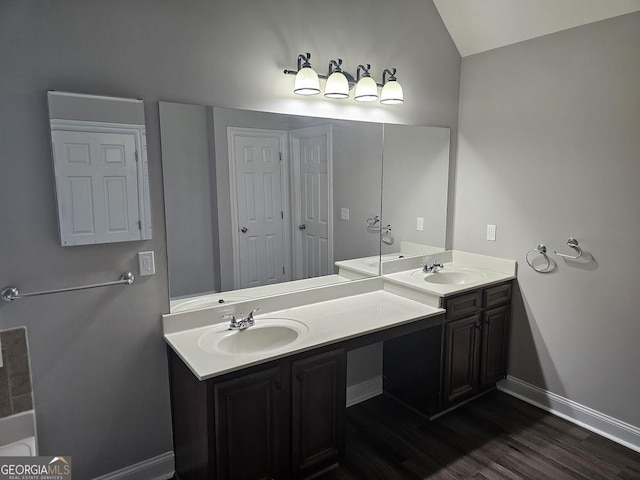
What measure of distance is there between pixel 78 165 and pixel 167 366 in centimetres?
104

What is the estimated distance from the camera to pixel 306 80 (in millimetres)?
2250

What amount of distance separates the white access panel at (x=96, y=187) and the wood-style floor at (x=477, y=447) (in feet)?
5.47

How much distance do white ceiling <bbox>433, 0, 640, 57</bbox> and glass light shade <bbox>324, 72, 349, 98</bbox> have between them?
1.08 metres

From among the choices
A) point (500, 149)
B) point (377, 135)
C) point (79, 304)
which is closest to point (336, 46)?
point (377, 135)

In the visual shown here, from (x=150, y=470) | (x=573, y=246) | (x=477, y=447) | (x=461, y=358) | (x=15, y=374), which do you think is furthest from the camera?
(x=461, y=358)

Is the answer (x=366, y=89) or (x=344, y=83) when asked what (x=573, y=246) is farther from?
→ (x=344, y=83)

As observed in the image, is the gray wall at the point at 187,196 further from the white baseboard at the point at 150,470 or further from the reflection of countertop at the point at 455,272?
the reflection of countertop at the point at 455,272

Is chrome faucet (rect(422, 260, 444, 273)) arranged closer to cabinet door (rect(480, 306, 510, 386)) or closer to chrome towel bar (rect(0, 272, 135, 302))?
cabinet door (rect(480, 306, 510, 386))

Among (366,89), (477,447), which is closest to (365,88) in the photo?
(366,89)

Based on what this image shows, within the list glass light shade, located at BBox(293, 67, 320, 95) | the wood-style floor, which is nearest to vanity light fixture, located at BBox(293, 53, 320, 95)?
glass light shade, located at BBox(293, 67, 320, 95)

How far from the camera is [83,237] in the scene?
1813 mm

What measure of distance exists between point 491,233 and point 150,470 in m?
2.60

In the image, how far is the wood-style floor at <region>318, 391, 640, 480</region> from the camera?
226 centimetres

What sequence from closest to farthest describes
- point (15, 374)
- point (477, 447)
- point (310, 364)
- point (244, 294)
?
point (15, 374), point (310, 364), point (244, 294), point (477, 447)
